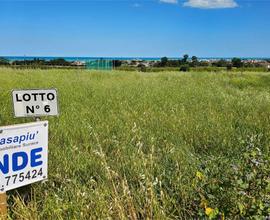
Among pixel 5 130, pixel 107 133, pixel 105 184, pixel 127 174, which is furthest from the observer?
pixel 107 133

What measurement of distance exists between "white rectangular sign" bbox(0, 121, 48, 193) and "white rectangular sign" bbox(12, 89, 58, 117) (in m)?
0.25

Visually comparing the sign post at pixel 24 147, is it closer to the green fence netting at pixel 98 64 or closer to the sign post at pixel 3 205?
the sign post at pixel 3 205

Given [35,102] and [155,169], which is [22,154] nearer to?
[35,102]

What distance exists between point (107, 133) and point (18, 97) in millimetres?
2018

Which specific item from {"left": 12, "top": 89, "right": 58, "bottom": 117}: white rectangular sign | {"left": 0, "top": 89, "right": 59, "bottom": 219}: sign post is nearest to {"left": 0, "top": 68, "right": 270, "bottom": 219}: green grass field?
{"left": 0, "top": 89, "right": 59, "bottom": 219}: sign post

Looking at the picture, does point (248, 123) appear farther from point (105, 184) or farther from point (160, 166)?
point (105, 184)

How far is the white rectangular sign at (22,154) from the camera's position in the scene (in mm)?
A: 2385

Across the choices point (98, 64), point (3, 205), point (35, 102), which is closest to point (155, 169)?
point (35, 102)

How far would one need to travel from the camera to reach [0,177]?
7.79ft

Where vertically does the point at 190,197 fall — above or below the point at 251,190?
below

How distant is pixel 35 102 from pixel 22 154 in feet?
1.67

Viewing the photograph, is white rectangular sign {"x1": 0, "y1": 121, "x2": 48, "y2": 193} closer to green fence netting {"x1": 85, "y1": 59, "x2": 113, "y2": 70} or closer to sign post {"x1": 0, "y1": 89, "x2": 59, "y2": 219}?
sign post {"x1": 0, "y1": 89, "x2": 59, "y2": 219}

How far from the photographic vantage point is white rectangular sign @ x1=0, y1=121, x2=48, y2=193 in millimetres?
2385

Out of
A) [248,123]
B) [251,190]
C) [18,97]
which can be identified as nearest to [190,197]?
[251,190]
